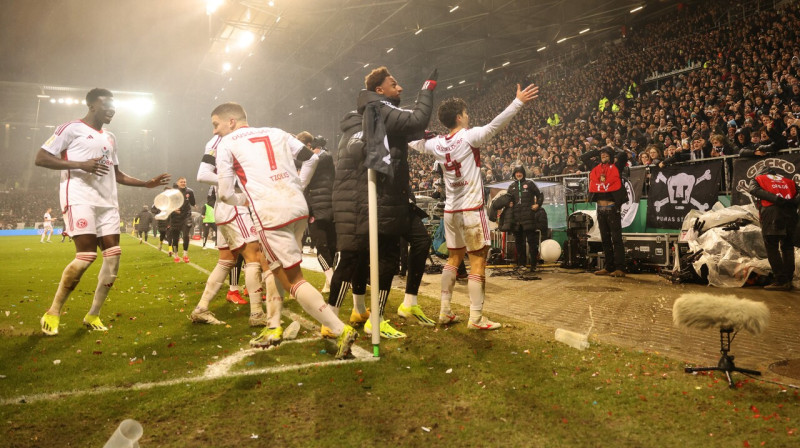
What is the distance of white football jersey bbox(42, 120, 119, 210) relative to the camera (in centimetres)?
452

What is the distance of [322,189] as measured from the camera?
593 cm

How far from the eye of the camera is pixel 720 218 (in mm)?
7867

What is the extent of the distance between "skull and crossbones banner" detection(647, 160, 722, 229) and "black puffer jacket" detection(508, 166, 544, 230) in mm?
2334

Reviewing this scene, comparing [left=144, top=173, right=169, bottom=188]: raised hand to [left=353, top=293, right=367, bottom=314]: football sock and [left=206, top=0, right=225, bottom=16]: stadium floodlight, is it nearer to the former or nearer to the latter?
[left=353, top=293, right=367, bottom=314]: football sock

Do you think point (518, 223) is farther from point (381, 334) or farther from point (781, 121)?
point (781, 121)

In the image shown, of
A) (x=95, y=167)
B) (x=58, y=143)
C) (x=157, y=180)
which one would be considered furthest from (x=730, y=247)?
(x=58, y=143)

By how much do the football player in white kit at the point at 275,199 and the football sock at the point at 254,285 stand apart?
4.75ft

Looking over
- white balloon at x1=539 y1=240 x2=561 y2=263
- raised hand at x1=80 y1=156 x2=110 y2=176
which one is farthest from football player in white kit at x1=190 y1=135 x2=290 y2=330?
white balloon at x1=539 y1=240 x2=561 y2=263

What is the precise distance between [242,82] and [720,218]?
94.6 feet

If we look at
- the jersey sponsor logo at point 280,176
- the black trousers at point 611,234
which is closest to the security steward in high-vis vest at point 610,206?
the black trousers at point 611,234

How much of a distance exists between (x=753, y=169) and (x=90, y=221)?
385 inches

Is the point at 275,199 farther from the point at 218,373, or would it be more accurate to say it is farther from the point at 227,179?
the point at 218,373

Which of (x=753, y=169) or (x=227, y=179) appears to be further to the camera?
(x=753, y=169)

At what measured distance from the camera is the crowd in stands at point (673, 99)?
1209cm
